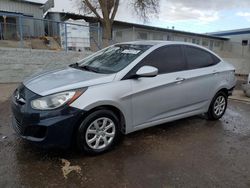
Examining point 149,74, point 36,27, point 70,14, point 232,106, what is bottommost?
point 232,106

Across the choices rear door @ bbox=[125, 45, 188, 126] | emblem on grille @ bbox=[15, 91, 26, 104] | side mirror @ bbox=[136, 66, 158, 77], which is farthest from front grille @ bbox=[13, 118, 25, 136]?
side mirror @ bbox=[136, 66, 158, 77]

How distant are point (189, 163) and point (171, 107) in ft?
3.54

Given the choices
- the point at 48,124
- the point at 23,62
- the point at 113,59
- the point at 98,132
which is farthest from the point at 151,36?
the point at 48,124

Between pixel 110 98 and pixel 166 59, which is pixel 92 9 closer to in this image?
pixel 166 59

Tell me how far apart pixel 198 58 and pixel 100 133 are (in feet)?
8.34

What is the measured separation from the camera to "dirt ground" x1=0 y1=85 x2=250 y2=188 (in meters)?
2.71

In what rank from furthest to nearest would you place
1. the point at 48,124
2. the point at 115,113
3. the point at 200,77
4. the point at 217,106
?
the point at 217,106 < the point at 200,77 < the point at 115,113 < the point at 48,124

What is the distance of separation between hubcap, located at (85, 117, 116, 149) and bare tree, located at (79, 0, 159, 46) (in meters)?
11.2

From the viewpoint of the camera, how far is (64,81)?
125 inches

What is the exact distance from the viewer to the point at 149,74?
3410 mm

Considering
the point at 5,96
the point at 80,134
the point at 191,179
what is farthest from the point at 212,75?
the point at 5,96

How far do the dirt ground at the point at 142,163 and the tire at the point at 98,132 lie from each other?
0.46ft

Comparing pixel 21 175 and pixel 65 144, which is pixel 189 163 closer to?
pixel 65 144

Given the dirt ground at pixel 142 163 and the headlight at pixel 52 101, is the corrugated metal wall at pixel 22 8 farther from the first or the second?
the headlight at pixel 52 101
